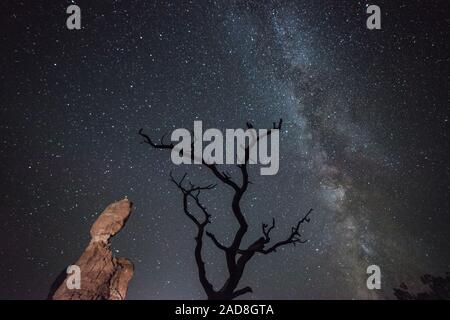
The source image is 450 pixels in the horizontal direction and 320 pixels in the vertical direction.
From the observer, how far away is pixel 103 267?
25094mm

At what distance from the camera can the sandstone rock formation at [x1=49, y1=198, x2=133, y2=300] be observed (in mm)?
23219

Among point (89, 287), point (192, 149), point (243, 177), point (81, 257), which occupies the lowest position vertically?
point (89, 287)

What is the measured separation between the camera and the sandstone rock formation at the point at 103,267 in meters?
23.2

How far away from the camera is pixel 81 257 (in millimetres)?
25812
